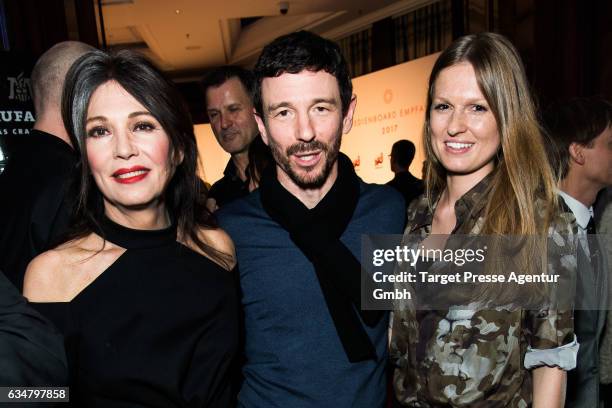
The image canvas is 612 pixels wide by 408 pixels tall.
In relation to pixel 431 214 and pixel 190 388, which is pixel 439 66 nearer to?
pixel 431 214

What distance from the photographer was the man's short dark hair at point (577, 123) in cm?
221

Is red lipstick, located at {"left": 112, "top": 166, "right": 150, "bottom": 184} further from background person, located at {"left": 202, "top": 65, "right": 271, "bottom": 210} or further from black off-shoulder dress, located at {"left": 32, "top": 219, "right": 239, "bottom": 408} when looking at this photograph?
background person, located at {"left": 202, "top": 65, "right": 271, "bottom": 210}

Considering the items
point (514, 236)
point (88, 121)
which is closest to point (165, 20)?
point (88, 121)

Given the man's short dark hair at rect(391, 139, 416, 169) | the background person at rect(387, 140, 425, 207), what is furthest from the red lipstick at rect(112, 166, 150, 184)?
the man's short dark hair at rect(391, 139, 416, 169)

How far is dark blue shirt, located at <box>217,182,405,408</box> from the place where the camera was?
4.82ft

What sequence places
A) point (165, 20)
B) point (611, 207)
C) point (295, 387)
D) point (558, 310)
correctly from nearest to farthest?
point (558, 310), point (295, 387), point (611, 207), point (165, 20)

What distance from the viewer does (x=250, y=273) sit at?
158 centimetres

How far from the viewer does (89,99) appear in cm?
138

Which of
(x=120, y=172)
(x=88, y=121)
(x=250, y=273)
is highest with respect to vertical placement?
(x=88, y=121)

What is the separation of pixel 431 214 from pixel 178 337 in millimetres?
862

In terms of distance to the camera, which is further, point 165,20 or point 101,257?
point 165,20

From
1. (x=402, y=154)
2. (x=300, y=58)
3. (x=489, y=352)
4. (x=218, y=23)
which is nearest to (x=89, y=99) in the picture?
(x=300, y=58)

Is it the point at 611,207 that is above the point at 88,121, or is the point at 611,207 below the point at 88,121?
below

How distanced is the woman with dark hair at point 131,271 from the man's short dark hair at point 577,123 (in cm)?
158
